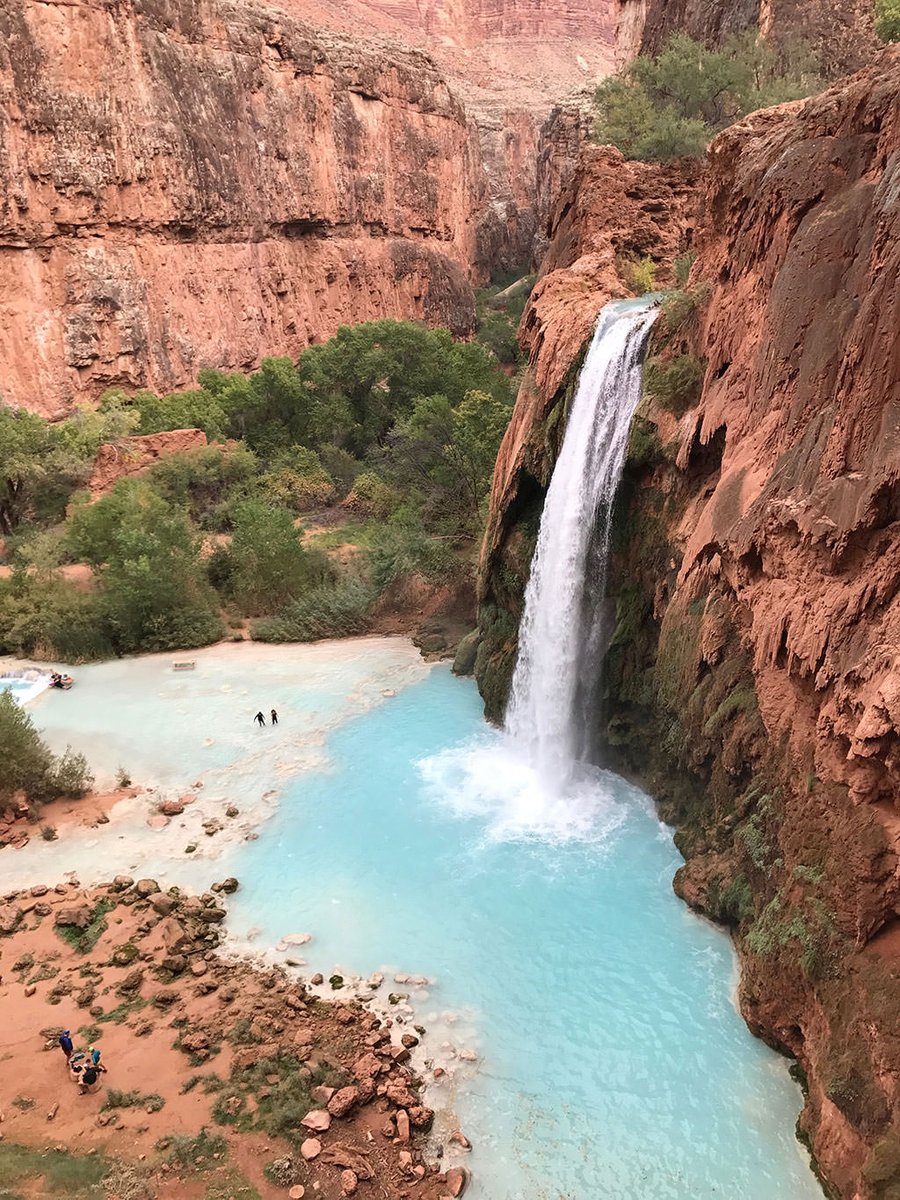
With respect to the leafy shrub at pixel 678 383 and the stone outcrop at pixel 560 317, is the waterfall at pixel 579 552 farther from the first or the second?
the stone outcrop at pixel 560 317

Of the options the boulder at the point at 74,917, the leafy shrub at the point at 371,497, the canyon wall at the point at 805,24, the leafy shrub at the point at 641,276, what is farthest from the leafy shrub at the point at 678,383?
the canyon wall at the point at 805,24

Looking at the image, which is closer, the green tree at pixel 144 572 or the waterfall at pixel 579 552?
the waterfall at pixel 579 552

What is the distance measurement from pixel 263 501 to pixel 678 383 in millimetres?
14301

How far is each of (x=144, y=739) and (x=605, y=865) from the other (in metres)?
8.36

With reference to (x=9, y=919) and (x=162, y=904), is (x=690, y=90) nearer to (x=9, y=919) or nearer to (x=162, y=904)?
(x=162, y=904)

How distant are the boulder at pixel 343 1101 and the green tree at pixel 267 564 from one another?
14.0 meters

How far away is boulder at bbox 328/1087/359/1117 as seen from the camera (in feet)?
21.6

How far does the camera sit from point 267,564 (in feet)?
64.6

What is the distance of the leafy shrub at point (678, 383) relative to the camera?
1066 centimetres

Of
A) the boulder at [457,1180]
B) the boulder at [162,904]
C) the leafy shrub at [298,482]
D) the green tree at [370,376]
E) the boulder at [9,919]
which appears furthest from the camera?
the green tree at [370,376]

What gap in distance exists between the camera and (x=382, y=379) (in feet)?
96.5

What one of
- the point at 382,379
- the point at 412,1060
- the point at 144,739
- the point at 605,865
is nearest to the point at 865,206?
the point at 605,865

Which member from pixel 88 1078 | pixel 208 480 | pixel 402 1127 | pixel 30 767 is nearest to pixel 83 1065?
pixel 88 1078

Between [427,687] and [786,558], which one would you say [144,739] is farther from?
[786,558]
